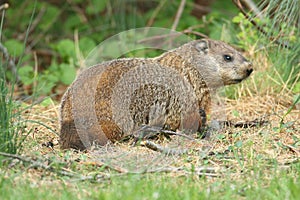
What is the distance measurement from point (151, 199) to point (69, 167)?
936 mm

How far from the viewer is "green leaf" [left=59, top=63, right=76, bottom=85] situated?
7.03 metres

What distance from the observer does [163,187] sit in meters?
3.56

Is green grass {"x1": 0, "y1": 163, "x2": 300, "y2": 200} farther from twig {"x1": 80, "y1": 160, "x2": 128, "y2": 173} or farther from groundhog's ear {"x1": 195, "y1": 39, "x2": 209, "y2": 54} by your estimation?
groundhog's ear {"x1": 195, "y1": 39, "x2": 209, "y2": 54}

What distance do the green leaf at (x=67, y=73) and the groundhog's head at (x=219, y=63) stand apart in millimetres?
2029

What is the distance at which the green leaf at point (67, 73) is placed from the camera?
23.1ft

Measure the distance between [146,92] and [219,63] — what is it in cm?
80

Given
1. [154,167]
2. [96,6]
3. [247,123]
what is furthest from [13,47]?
[154,167]

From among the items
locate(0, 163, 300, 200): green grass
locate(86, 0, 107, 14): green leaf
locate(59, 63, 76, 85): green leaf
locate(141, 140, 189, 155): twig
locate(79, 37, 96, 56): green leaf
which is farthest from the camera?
locate(86, 0, 107, 14): green leaf

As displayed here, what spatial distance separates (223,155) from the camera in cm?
439

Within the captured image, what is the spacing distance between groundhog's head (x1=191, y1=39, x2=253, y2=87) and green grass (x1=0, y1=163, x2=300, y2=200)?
1.54m

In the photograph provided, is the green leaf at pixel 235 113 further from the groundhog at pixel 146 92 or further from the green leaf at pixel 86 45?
the green leaf at pixel 86 45


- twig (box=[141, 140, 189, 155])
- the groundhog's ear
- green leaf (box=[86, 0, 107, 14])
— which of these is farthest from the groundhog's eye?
green leaf (box=[86, 0, 107, 14])

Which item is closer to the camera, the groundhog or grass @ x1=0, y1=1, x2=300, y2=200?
grass @ x1=0, y1=1, x2=300, y2=200

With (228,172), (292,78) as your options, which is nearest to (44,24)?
(292,78)
